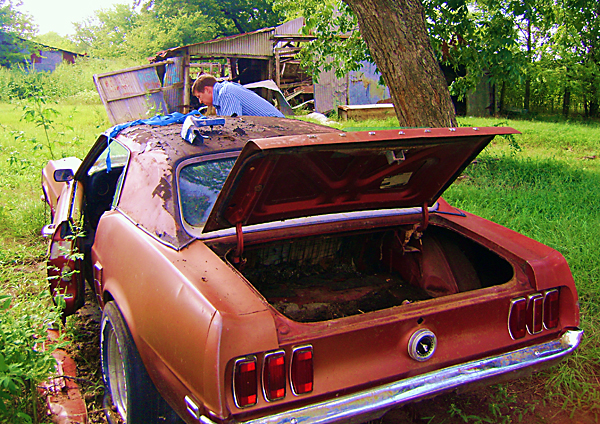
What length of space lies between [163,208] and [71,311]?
1.17 metres

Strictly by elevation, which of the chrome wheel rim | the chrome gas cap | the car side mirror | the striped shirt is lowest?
the chrome wheel rim

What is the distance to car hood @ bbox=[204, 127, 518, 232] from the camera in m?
1.90

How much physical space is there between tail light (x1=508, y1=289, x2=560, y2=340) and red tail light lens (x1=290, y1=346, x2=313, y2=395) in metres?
1.02

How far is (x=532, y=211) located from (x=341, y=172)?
12.4 feet

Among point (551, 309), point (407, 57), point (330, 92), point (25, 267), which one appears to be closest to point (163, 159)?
point (551, 309)

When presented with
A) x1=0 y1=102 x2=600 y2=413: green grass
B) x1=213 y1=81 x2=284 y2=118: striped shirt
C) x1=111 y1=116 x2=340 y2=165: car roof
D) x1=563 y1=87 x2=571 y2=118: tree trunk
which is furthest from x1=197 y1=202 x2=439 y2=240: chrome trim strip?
x1=563 y1=87 x2=571 y2=118: tree trunk

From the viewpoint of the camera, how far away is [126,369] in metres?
2.03

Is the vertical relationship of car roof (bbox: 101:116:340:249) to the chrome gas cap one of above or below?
above

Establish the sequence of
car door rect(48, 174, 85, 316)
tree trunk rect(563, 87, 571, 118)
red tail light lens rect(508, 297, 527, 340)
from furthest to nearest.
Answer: tree trunk rect(563, 87, 571, 118) < car door rect(48, 174, 85, 316) < red tail light lens rect(508, 297, 527, 340)

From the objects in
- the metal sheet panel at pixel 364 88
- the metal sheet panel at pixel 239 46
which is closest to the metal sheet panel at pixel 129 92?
the metal sheet panel at pixel 239 46

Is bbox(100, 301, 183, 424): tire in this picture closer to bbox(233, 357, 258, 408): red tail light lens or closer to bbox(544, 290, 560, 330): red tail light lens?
bbox(233, 357, 258, 408): red tail light lens

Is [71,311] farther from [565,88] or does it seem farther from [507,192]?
[565,88]

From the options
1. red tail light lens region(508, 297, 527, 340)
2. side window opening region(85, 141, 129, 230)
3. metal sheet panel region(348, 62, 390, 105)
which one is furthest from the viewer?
metal sheet panel region(348, 62, 390, 105)

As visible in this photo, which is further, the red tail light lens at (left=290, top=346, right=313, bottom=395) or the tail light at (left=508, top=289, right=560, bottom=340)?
the tail light at (left=508, top=289, right=560, bottom=340)
